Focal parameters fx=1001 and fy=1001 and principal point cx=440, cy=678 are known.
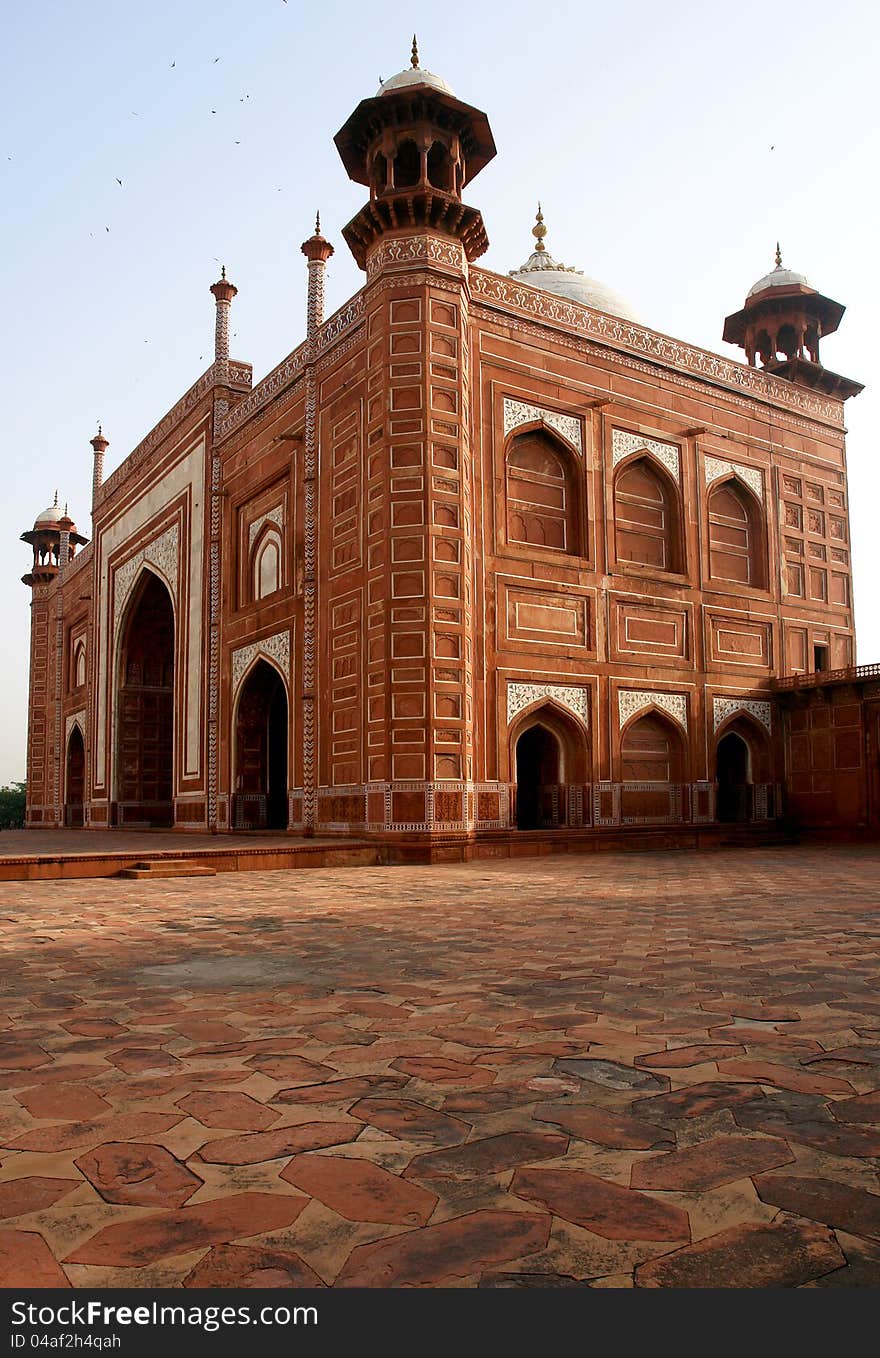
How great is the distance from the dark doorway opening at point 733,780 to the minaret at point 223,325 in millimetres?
11873

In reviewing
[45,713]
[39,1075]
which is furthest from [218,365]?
[39,1075]

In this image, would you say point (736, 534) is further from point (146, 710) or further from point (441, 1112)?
point (441, 1112)

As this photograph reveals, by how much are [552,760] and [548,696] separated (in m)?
1.25

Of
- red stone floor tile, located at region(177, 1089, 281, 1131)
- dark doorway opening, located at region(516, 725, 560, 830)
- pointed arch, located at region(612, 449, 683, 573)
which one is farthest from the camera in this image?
pointed arch, located at region(612, 449, 683, 573)

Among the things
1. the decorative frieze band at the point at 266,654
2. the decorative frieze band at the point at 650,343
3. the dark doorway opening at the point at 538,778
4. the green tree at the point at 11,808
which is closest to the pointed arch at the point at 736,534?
the decorative frieze band at the point at 650,343

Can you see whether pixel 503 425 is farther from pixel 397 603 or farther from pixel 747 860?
pixel 747 860

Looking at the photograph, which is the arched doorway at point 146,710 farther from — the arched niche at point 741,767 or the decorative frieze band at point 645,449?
the arched niche at point 741,767

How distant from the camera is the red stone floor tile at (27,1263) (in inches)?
59.7

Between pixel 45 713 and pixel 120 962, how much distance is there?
94.9 ft

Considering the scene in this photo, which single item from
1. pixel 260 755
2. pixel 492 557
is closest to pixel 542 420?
pixel 492 557

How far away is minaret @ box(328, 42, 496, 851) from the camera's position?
1284cm

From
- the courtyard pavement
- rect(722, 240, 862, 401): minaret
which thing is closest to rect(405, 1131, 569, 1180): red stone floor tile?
the courtyard pavement

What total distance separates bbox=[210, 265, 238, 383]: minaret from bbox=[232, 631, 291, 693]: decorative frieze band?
18.6ft

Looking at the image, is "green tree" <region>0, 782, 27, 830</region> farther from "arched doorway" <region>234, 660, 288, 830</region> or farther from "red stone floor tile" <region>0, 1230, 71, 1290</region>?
"red stone floor tile" <region>0, 1230, 71, 1290</region>
